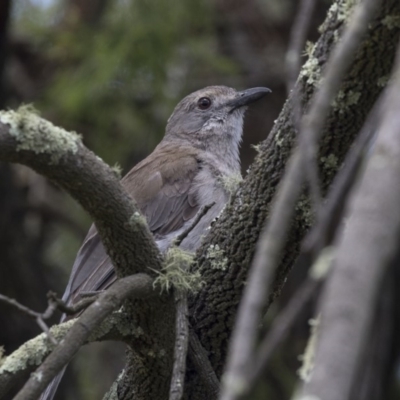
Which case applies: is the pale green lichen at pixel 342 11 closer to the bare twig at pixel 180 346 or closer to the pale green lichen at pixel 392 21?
the pale green lichen at pixel 392 21

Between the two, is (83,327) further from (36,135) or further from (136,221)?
(36,135)

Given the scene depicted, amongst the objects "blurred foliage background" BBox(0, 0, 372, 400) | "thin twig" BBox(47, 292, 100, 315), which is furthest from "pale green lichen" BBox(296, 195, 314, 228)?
"blurred foliage background" BBox(0, 0, 372, 400)

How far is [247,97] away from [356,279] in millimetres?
4765

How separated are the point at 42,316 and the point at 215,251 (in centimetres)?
118

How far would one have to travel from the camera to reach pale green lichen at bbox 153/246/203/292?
3.44 meters

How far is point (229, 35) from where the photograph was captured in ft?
27.6

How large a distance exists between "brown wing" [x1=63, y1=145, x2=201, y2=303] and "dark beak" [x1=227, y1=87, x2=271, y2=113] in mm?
576

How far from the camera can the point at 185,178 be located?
5582 mm

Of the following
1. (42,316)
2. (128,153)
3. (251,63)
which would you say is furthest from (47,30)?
(42,316)

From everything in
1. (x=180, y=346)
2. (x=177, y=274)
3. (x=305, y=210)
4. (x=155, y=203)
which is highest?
(x=155, y=203)

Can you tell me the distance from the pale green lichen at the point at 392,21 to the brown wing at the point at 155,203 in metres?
2.39

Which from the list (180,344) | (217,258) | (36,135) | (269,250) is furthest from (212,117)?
(269,250)

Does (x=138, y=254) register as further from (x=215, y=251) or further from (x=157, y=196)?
(x=157, y=196)

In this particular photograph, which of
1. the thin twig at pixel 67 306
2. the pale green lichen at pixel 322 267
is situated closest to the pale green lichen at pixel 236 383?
the pale green lichen at pixel 322 267
